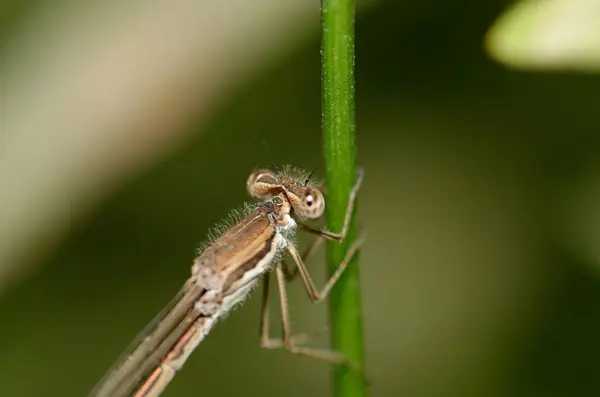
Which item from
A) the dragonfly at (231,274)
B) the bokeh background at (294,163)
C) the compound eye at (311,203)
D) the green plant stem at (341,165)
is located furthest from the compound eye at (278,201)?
the bokeh background at (294,163)

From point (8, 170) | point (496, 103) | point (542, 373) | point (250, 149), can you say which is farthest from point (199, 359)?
point (496, 103)

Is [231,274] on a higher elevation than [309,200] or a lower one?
lower

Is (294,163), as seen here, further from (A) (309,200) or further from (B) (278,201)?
(A) (309,200)

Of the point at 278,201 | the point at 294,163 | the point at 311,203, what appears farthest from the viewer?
the point at 294,163

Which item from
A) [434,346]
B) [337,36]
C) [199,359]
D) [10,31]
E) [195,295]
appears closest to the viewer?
[337,36]

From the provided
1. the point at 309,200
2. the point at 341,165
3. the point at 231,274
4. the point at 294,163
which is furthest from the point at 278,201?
the point at 294,163

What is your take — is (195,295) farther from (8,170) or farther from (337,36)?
(337,36)
